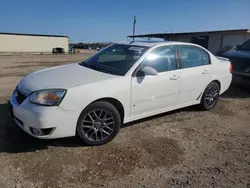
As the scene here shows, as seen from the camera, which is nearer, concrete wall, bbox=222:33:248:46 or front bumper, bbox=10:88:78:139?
front bumper, bbox=10:88:78:139

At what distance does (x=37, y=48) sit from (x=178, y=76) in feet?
165

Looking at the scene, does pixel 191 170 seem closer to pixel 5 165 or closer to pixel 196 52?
pixel 5 165

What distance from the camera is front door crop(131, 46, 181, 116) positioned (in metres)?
3.73

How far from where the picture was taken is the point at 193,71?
4.61 m

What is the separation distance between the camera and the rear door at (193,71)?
4465 mm

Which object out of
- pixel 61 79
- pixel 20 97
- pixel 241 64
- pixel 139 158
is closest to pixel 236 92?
pixel 241 64

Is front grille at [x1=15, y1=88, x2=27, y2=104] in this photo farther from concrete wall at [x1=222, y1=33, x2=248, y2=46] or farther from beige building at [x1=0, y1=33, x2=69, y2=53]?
beige building at [x1=0, y1=33, x2=69, y2=53]

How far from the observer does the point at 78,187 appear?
2.53 m

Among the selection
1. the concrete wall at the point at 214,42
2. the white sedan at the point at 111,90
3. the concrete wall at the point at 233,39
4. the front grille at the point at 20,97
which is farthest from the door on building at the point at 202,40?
the front grille at the point at 20,97

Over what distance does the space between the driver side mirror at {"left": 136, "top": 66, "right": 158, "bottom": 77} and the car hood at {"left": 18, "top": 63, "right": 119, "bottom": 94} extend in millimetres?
440

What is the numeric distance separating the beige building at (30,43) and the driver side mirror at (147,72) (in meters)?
48.4

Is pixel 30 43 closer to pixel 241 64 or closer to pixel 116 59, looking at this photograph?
pixel 241 64

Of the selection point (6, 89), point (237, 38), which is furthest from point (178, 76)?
point (237, 38)

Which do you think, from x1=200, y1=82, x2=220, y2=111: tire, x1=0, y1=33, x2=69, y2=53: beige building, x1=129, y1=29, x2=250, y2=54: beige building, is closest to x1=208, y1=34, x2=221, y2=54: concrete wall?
x1=129, y1=29, x2=250, y2=54: beige building
